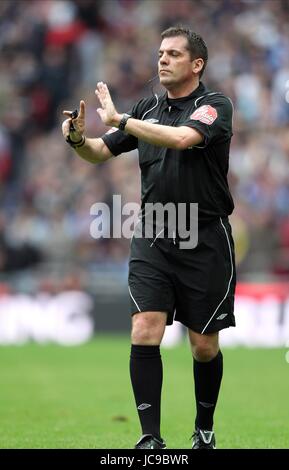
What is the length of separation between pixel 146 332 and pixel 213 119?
4.55 feet

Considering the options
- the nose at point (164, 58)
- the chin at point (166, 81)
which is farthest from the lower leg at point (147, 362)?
the nose at point (164, 58)

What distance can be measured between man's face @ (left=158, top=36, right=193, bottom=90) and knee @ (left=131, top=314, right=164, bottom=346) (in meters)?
1.51

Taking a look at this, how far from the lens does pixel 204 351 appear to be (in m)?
7.05

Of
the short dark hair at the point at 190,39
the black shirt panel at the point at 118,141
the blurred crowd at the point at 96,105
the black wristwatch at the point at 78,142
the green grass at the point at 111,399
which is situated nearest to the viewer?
the short dark hair at the point at 190,39

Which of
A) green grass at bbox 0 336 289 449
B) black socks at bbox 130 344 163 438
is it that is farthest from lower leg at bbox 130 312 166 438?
green grass at bbox 0 336 289 449

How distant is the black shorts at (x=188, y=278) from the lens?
269 inches

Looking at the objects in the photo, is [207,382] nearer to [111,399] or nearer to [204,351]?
[204,351]

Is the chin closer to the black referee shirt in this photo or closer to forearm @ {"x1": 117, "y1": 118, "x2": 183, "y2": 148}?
the black referee shirt

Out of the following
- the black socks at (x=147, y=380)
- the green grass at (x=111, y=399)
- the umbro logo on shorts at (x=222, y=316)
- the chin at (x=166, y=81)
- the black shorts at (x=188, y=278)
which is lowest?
the green grass at (x=111, y=399)

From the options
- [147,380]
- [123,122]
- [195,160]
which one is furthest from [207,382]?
[123,122]

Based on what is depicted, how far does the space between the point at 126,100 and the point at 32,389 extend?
9450 mm

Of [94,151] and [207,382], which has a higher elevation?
[94,151]

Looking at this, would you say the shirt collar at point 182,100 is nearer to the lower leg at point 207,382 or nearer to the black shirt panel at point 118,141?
the black shirt panel at point 118,141

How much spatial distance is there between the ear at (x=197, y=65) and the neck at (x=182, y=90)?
86 millimetres
